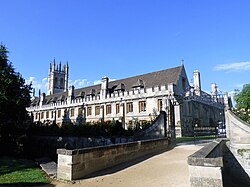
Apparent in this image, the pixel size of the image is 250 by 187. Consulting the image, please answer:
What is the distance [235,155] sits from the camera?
11.5 meters

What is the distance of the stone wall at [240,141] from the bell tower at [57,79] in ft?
193

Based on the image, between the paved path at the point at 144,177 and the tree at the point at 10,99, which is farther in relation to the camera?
the tree at the point at 10,99

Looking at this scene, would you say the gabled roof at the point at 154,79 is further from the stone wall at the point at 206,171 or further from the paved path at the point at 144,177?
the stone wall at the point at 206,171

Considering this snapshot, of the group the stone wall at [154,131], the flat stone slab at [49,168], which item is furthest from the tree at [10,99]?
the stone wall at [154,131]

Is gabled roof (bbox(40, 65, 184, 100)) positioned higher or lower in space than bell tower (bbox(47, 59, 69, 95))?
lower

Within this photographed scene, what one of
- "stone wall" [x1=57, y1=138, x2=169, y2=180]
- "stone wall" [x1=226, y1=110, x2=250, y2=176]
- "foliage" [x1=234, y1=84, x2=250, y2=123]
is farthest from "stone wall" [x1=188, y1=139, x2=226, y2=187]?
"foliage" [x1=234, y1=84, x2=250, y2=123]

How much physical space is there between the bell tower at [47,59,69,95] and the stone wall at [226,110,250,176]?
58.7m

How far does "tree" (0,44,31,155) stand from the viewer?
40.1ft

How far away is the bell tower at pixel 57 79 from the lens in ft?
209

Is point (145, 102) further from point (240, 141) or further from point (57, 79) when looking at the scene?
point (57, 79)

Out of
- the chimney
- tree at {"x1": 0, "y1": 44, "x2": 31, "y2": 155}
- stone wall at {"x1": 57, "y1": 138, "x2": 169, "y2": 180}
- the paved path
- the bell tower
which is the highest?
the bell tower

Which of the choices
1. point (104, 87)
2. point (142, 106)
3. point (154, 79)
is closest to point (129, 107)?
point (142, 106)

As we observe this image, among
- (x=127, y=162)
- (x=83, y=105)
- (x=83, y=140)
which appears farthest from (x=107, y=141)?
(x=83, y=105)

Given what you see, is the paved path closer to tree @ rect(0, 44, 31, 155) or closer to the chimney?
tree @ rect(0, 44, 31, 155)
